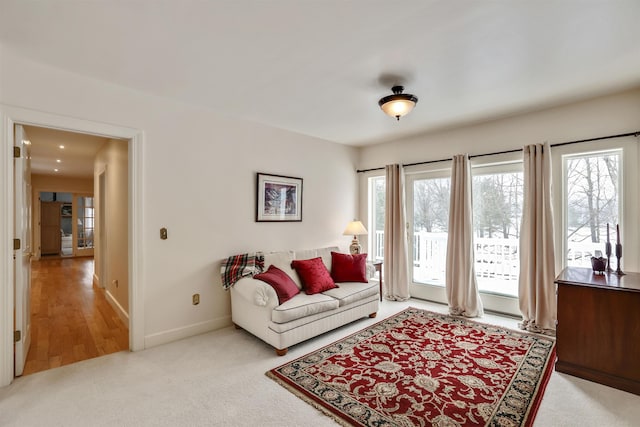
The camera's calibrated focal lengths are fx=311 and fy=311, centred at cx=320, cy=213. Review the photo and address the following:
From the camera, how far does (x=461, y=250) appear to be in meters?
4.08

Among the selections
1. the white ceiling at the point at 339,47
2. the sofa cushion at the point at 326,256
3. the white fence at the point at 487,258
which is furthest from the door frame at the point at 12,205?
the white fence at the point at 487,258

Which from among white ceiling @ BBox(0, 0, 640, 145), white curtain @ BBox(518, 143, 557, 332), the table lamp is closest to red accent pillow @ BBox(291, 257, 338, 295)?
the table lamp

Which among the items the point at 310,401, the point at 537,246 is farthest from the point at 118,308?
the point at 537,246

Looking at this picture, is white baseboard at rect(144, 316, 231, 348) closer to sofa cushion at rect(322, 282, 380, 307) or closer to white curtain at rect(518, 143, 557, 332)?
sofa cushion at rect(322, 282, 380, 307)

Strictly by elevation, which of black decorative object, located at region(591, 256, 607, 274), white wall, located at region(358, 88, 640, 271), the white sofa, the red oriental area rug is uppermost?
white wall, located at region(358, 88, 640, 271)

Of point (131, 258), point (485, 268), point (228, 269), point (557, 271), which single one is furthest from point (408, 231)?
point (131, 258)

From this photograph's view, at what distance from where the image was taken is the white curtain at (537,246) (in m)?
3.41

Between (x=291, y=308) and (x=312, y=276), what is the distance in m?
0.71

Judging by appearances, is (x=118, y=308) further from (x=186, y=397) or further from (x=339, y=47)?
(x=339, y=47)

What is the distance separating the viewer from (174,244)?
330cm

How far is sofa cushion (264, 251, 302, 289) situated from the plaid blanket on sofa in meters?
0.09

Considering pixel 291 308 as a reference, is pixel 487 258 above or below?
above

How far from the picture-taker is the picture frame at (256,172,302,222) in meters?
4.04

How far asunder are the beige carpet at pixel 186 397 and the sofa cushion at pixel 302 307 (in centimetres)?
36
